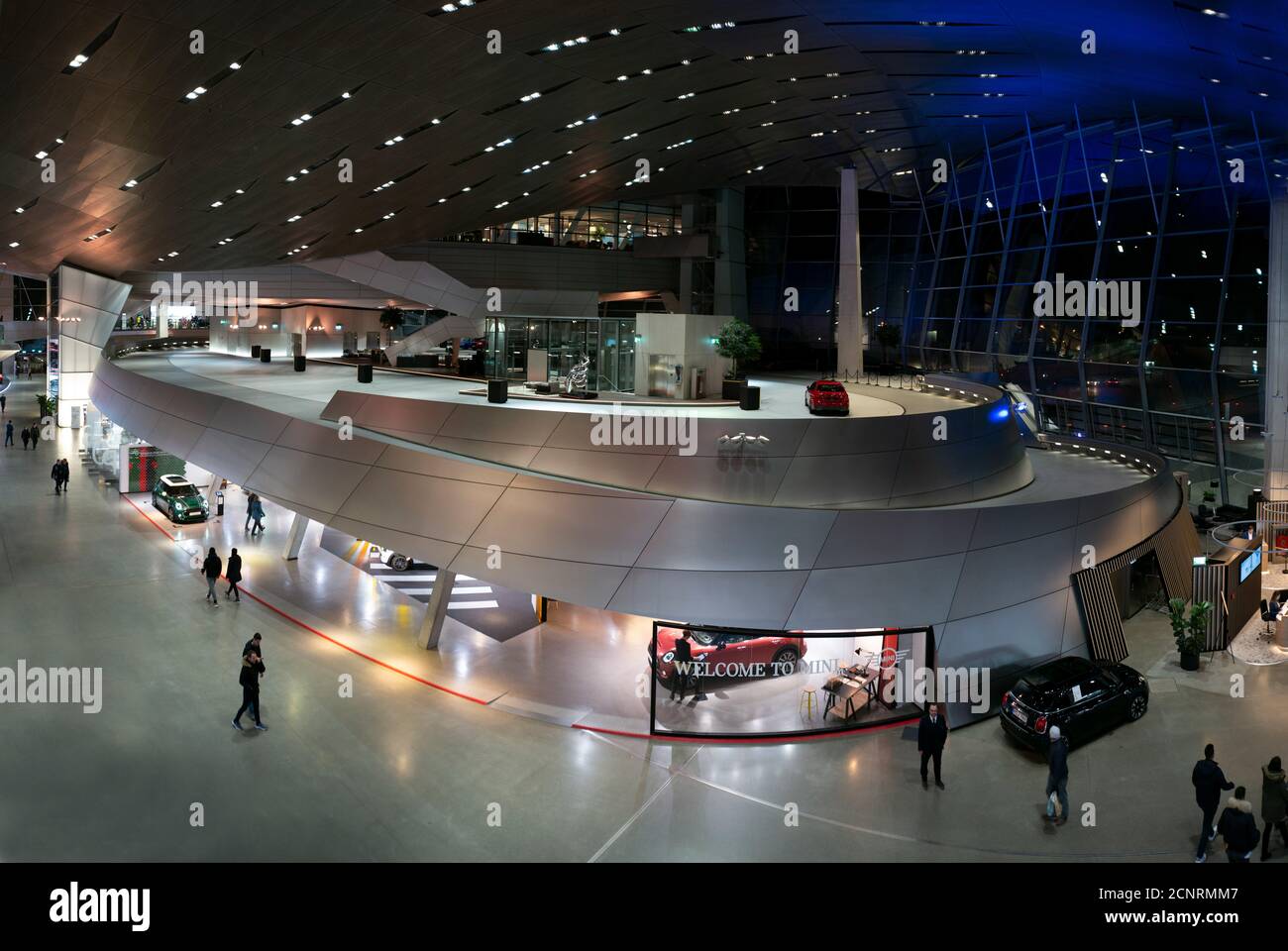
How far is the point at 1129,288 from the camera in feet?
107

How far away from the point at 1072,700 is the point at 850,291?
25560mm

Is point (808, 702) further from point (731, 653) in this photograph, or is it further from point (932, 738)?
point (932, 738)

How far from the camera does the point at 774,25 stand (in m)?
22.5

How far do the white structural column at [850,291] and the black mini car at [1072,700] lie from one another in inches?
921

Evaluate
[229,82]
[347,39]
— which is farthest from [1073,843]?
[229,82]

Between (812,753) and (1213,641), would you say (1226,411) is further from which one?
(812,753)

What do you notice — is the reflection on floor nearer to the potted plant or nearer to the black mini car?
the black mini car

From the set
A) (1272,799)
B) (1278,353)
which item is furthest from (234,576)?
(1278,353)

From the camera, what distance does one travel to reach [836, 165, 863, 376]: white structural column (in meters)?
37.1

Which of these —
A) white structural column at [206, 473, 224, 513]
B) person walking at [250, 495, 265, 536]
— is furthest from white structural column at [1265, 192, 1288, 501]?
white structural column at [206, 473, 224, 513]

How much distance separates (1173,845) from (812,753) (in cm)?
482

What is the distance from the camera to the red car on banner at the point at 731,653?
15.0 meters

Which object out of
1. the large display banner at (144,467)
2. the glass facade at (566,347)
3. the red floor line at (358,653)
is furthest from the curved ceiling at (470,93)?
the red floor line at (358,653)

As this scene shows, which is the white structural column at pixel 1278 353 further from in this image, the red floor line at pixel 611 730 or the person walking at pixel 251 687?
the person walking at pixel 251 687
